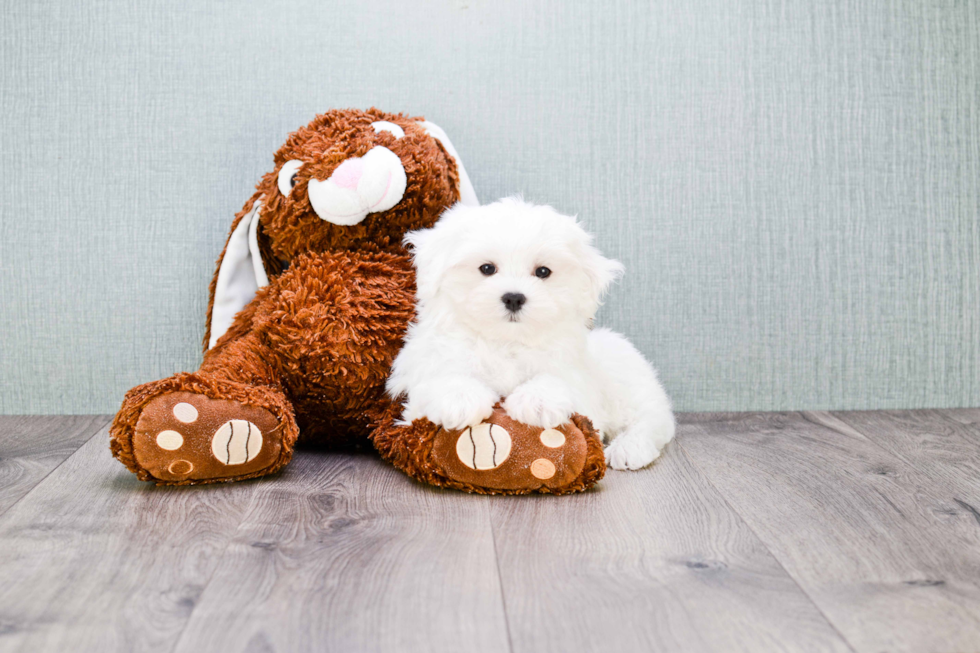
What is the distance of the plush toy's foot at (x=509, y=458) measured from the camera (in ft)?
3.57

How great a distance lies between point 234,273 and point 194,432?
16.8 inches

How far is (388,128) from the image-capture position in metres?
1.34

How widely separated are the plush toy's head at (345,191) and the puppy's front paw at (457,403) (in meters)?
0.34

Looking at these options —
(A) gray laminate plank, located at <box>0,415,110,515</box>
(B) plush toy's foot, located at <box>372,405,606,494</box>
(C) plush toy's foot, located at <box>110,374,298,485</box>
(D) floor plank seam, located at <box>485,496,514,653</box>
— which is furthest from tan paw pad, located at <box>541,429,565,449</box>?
(A) gray laminate plank, located at <box>0,415,110,515</box>

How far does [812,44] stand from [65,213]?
1576 mm

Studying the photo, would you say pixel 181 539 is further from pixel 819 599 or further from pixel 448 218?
pixel 819 599

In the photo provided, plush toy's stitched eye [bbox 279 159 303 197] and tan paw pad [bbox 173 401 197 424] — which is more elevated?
plush toy's stitched eye [bbox 279 159 303 197]

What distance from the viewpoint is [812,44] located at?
1.62 m

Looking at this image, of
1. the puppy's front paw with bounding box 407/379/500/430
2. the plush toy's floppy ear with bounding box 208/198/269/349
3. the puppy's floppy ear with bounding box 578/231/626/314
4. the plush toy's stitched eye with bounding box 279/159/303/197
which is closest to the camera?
the puppy's front paw with bounding box 407/379/500/430

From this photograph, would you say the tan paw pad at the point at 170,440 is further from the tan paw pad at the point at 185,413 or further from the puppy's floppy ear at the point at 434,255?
the puppy's floppy ear at the point at 434,255

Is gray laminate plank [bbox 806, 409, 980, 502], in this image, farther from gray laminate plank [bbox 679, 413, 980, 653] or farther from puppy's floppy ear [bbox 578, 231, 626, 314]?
puppy's floppy ear [bbox 578, 231, 626, 314]

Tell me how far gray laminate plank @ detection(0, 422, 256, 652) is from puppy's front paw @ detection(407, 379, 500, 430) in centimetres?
29

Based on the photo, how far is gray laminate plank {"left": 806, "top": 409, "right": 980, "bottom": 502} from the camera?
1210 mm

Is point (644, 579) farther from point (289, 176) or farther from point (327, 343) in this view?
point (289, 176)
